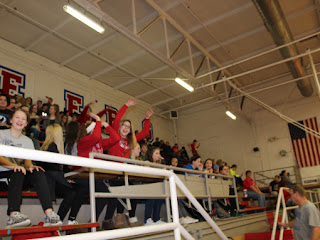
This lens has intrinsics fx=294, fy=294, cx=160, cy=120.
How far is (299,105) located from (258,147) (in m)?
2.53

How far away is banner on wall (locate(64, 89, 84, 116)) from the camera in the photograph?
33.7ft

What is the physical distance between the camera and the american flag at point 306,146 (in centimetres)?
1205

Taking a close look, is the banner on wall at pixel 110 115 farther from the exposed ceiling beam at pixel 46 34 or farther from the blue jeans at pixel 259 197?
the blue jeans at pixel 259 197

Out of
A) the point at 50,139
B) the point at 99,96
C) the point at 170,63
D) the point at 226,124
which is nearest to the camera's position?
the point at 50,139

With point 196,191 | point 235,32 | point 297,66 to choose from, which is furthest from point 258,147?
point 196,191

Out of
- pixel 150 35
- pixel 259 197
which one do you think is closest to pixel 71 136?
pixel 150 35

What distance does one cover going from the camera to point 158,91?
13.4m

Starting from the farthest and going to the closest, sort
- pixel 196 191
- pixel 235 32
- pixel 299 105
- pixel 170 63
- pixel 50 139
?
1. pixel 299 105
2. pixel 235 32
3. pixel 170 63
4. pixel 196 191
5. pixel 50 139

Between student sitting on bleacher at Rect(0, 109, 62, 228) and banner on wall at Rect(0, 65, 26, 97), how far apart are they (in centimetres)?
623

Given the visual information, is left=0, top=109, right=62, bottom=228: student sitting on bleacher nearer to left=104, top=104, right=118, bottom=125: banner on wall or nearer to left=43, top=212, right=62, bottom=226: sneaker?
left=43, top=212, right=62, bottom=226: sneaker

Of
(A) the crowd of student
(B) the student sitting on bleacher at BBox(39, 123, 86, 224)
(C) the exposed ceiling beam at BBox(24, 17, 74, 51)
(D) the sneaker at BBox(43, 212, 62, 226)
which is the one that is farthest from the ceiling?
(D) the sneaker at BBox(43, 212, 62, 226)

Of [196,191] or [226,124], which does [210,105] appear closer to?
[226,124]

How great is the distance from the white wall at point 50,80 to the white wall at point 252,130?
4.30 metres

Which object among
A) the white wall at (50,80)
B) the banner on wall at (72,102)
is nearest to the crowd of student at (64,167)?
the white wall at (50,80)
